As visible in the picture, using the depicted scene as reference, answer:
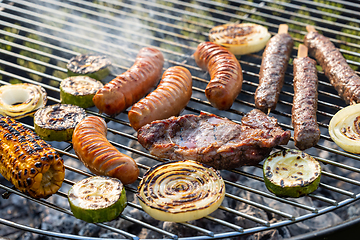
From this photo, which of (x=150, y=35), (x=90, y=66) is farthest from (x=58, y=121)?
(x=150, y=35)

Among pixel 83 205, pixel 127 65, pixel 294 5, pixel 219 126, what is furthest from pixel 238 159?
pixel 294 5

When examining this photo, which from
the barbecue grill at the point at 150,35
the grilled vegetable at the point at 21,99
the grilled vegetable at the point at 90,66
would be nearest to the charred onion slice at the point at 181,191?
the barbecue grill at the point at 150,35

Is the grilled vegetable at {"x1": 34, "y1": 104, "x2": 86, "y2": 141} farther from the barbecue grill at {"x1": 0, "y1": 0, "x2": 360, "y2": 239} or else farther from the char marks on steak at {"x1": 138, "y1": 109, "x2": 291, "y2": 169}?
the char marks on steak at {"x1": 138, "y1": 109, "x2": 291, "y2": 169}

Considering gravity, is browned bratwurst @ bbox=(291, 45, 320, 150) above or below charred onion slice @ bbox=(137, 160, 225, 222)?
above

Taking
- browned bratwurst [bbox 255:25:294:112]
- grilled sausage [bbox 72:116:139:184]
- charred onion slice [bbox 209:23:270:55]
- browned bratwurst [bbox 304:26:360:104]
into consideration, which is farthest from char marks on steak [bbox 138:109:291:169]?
charred onion slice [bbox 209:23:270:55]

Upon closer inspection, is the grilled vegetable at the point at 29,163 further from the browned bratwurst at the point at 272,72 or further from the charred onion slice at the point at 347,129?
the charred onion slice at the point at 347,129

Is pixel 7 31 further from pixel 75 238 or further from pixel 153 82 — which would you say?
pixel 75 238
